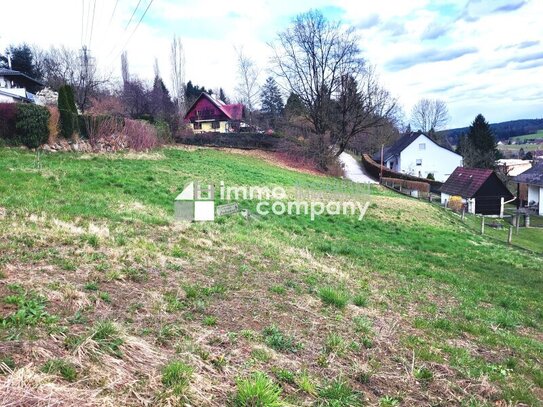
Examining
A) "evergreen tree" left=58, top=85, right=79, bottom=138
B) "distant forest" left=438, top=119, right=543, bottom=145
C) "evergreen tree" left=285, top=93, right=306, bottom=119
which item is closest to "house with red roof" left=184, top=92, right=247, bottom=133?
"evergreen tree" left=285, top=93, right=306, bottom=119

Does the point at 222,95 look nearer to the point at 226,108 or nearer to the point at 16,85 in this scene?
the point at 226,108

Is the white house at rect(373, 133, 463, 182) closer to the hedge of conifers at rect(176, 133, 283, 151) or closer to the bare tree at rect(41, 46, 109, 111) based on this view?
the hedge of conifers at rect(176, 133, 283, 151)

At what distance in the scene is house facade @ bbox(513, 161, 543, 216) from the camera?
107 ft

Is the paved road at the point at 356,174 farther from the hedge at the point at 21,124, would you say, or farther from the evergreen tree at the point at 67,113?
the hedge at the point at 21,124

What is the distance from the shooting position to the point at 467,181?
34156 mm

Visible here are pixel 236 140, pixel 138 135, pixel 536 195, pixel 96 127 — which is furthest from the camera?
pixel 236 140

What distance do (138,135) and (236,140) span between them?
54.8 feet

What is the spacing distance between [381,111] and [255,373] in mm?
40603

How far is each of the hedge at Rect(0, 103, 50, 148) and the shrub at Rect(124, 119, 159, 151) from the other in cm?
500

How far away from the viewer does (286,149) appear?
3759 cm

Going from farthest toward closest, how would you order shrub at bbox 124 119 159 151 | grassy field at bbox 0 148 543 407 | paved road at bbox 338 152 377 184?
paved road at bbox 338 152 377 184 → shrub at bbox 124 119 159 151 → grassy field at bbox 0 148 543 407

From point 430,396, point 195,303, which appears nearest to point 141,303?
point 195,303

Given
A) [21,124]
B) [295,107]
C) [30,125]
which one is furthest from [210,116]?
[21,124]

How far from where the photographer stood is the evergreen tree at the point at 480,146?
160ft
